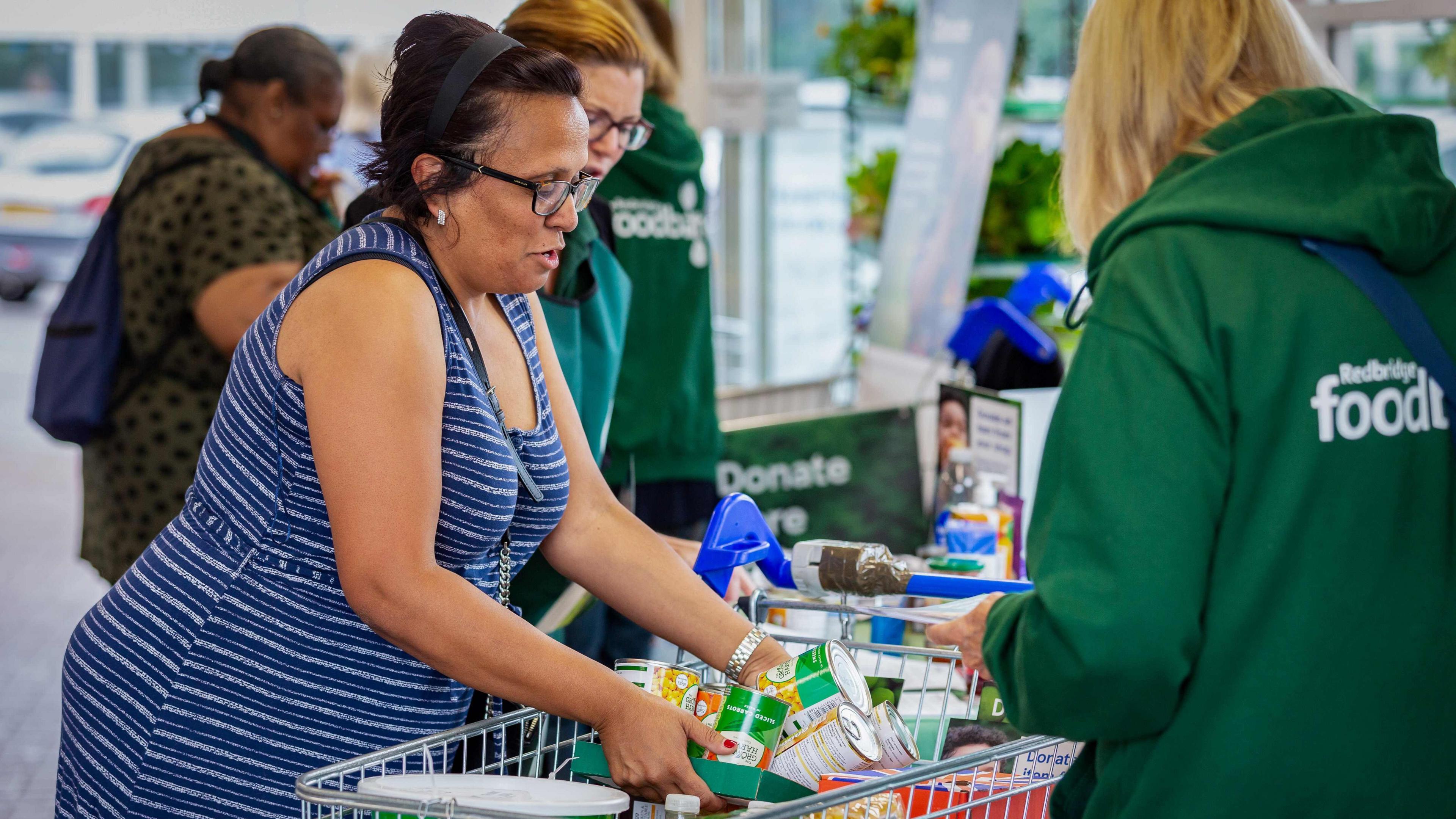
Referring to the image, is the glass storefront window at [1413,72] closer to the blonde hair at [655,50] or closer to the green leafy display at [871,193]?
the blonde hair at [655,50]

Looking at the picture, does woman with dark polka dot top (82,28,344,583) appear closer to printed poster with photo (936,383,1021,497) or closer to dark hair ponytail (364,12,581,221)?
dark hair ponytail (364,12,581,221)

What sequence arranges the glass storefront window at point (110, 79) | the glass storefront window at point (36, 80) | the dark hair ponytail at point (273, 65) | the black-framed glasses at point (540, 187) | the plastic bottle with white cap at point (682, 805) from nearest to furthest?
the plastic bottle with white cap at point (682, 805) → the black-framed glasses at point (540, 187) → the dark hair ponytail at point (273, 65) → the glass storefront window at point (110, 79) → the glass storefront window at point (36, 80)

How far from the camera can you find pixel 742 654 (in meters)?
1.69

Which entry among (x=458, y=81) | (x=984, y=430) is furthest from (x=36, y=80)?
(x=458, y=81)

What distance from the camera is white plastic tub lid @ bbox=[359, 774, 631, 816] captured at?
120 centimetres

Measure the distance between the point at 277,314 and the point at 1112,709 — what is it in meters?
1.00

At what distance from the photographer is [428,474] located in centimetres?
141

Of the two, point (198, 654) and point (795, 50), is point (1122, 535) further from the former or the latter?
point (795, 50)

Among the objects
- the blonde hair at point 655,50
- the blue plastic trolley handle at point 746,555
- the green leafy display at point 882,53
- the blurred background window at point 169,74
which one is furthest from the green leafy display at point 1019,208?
the blurred background window at point 169,74

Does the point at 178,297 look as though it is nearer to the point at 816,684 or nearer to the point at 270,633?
the point at 270,633

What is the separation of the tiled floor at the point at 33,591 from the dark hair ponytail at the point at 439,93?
8.41 feet

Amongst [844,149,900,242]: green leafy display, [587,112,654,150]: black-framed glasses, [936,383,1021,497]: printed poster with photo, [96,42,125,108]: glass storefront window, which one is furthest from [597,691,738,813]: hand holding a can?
[96,42,125,108]: glass storefront window

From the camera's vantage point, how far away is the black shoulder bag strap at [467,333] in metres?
1.54

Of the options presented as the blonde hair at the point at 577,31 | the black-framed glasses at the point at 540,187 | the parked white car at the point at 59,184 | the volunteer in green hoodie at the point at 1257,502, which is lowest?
the parked white car at the point at 59,184
